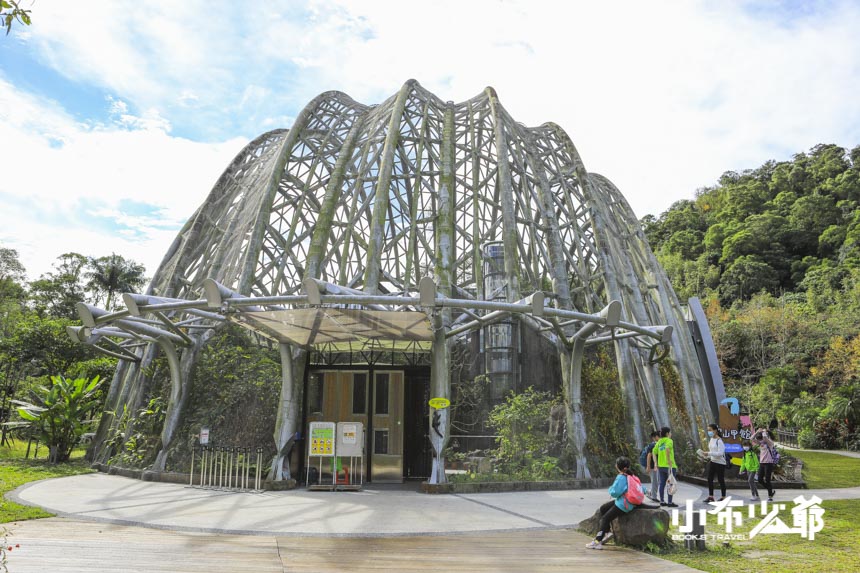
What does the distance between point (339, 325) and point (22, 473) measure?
9553mm

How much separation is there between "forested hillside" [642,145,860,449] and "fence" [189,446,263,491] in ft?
101

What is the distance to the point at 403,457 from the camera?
16.4 m

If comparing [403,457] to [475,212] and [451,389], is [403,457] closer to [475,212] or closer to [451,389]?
[451,389]

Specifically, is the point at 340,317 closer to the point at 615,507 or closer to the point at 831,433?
the point at 615,507

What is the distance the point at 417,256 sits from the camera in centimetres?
2033

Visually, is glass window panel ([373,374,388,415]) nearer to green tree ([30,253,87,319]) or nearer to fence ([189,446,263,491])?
fence ([189,446,263,491])

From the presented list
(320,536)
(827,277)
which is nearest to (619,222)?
(320,536)

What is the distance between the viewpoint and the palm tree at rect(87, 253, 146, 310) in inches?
2287

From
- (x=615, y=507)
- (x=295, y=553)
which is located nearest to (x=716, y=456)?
(x=615, y=507)

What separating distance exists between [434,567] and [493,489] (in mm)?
7547

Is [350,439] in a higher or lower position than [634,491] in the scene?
higher

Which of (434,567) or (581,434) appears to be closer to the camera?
(434,567)

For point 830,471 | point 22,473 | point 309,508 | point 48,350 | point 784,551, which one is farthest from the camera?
point 48,350

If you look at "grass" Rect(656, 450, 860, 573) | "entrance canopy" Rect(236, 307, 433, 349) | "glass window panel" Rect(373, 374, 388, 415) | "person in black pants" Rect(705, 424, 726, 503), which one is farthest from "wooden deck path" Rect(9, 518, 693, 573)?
"glass window panel" Rect(373, 374, 388, 415)
